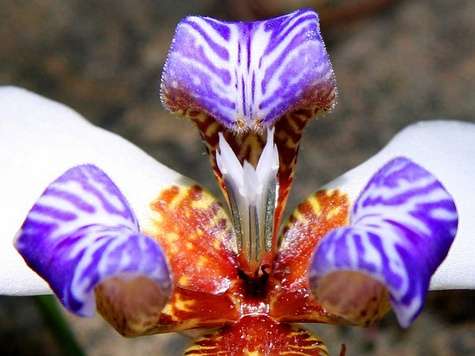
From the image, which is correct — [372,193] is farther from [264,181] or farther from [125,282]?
[125,282]

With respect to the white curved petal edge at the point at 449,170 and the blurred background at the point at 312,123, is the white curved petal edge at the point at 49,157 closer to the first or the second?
the white curved petal edge at the point at 449,170

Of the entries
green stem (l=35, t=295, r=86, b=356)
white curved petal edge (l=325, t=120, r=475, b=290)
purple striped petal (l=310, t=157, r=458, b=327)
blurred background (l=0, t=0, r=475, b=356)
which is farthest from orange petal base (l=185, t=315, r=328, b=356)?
blurred background (l=0, t=0, r=475, b=356)

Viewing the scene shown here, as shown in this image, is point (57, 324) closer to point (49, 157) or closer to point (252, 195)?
point (49, 157)

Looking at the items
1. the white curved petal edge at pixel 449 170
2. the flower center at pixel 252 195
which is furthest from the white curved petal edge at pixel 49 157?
the white curved petal edge at pixel 449 170

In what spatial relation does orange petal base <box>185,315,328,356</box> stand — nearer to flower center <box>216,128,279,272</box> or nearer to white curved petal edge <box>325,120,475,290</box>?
flower center <box>216,128,279,272</box>

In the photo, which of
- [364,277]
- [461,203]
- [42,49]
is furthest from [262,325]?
[42,49]

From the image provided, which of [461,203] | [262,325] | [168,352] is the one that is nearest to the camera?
[262,325]
